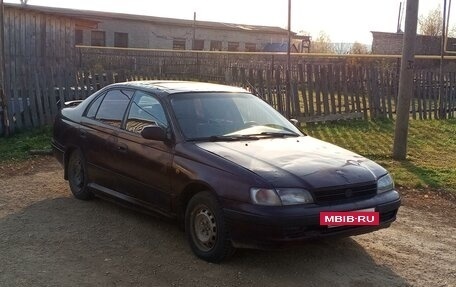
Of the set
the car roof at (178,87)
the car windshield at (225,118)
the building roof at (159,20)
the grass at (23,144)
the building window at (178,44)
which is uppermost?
the building roof at (159,20)

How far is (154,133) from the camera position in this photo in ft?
16.5

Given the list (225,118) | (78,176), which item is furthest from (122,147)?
(78,176)

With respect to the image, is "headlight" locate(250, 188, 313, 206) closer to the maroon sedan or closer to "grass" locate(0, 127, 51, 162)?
the maroon sedan

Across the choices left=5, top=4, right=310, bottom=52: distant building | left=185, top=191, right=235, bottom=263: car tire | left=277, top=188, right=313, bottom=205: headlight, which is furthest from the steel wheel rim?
left=5, top=4, right=310, bottom=52: distant building

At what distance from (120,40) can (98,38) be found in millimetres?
1928

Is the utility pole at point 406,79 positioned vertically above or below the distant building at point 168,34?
below

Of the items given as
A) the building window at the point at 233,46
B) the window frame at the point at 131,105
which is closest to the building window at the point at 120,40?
the building window at the point at 233,46

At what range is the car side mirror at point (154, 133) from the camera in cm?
503

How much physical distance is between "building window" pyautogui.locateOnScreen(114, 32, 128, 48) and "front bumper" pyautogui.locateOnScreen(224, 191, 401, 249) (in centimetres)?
3919

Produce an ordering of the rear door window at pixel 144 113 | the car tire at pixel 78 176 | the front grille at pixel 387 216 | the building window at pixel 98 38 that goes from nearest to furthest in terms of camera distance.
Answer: the front grille at pixel 387 216, the rear door window at pixel 144 113, the car tire at pixel 78 176, the building window at pixel 98 38

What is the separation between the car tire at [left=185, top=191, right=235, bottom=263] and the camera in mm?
4418

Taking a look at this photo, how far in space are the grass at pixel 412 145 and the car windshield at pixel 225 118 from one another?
2812 mm

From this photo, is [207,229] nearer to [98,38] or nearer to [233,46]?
[98,38]

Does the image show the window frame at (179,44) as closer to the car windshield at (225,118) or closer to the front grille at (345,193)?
the car windshield at (225,118)
